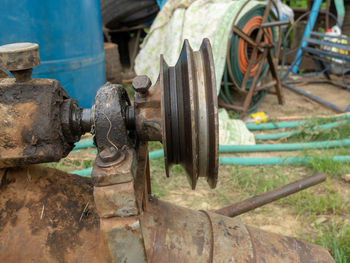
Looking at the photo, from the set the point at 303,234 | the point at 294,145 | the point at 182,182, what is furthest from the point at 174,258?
the point at 294,145

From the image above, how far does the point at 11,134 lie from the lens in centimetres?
87

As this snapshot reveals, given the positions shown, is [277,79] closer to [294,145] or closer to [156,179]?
[294,145]

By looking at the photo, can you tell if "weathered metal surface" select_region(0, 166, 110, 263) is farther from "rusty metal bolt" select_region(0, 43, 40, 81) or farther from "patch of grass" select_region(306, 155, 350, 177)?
"patch of grass" select_region(306, 155, 350, 177)

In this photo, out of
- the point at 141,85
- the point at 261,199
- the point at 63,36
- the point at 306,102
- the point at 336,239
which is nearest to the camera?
the point at 141,85

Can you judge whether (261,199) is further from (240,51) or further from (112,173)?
(240,51)

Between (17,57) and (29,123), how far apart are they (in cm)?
18

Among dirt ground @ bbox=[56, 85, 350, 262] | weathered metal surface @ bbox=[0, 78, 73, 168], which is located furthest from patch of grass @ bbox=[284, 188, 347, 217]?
weathered metal surface @ bbox=[0, 78, 73, 168]

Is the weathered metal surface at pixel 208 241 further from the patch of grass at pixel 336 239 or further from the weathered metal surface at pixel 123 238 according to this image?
the patch of grass at pixel 336 239

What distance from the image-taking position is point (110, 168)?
813 mm

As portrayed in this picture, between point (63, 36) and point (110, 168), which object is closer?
point (110, 168)

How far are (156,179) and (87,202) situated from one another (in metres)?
1.90

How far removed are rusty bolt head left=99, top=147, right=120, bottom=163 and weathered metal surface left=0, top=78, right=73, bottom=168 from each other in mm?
164

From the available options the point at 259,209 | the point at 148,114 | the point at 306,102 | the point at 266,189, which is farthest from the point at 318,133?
the point at 148,114

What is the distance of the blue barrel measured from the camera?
109 inches
